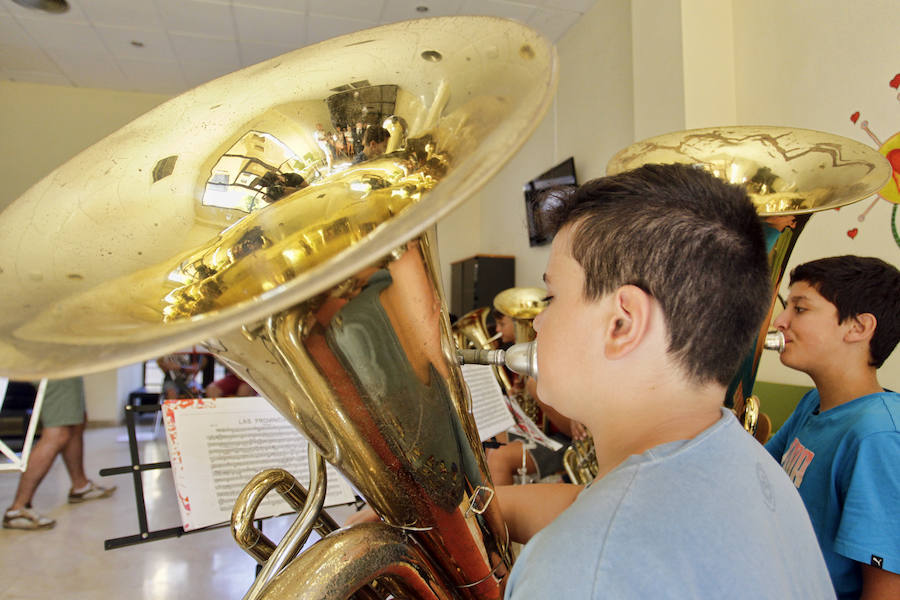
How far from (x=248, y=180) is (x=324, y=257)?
0.18 metres

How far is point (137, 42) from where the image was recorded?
449 centimetres

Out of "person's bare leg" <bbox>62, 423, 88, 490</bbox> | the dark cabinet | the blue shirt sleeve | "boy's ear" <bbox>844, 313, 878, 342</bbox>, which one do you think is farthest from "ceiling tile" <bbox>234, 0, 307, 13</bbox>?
the blue shirt sleeve

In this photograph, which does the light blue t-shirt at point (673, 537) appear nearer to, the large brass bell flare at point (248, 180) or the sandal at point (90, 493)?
the large brass bell flare at point (248, 180)

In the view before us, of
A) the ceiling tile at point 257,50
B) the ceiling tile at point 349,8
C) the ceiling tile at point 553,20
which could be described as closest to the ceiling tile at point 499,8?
the ceiling tile at point 553,20

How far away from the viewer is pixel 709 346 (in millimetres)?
645

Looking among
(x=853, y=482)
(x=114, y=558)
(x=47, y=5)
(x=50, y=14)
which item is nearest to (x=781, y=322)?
(x=853, y=482)

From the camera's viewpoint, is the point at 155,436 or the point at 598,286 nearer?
the point at 598,286

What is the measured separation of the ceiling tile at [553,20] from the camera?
402 centimetres

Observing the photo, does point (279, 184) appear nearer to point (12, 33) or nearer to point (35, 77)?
point (12, 33)

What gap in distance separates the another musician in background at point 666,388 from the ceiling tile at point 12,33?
16.9 ft

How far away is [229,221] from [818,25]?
102 inches

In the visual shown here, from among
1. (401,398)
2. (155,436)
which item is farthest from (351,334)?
(155,436)

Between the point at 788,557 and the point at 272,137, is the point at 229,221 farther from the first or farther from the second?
the point at 788,557

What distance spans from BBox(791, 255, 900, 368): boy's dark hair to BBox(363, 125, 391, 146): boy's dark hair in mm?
1157
